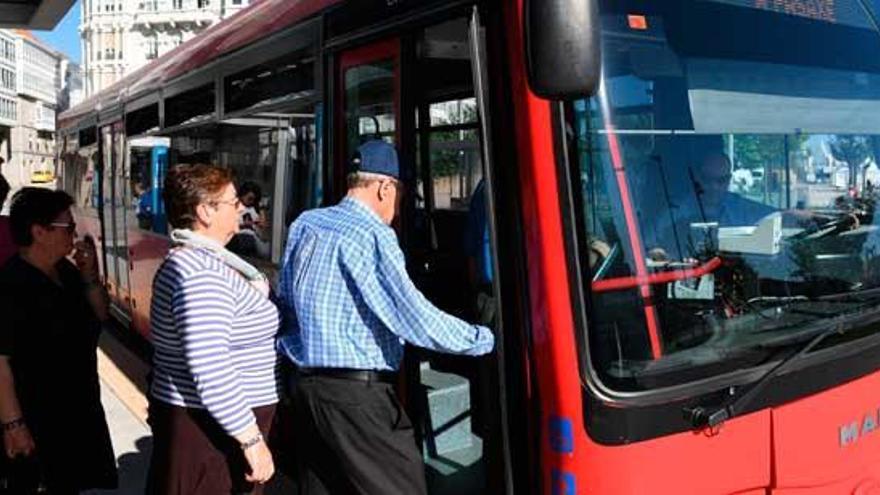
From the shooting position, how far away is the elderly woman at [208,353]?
2.71 metres

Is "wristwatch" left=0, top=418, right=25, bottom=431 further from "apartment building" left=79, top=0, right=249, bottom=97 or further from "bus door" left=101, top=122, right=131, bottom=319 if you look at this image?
"apartment building" left=79, top=0, right=249, bottom=97

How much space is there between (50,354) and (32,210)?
572 mm

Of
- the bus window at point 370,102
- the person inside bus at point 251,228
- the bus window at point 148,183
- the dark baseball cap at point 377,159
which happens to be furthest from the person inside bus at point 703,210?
the bus window at point 148,183

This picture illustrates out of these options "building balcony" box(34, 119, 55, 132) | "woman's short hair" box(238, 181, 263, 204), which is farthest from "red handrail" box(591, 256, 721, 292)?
"building balcony" box(34, 119, 55, 132)

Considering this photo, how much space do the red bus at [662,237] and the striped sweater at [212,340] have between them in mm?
627

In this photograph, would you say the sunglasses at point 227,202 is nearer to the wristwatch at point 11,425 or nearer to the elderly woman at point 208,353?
the elderly woman at point 208,353

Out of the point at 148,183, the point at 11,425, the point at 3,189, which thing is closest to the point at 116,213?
the point at 148,183

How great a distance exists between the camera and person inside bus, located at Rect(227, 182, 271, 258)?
15.8ft

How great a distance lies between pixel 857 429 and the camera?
3035 mm

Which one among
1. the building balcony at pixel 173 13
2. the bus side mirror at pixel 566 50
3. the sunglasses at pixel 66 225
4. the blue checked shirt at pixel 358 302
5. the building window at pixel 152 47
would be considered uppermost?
the building balcony at pixel 173 13

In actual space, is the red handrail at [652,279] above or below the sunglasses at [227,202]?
below

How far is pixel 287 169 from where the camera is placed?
4527 mm

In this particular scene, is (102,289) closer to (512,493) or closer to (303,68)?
(303,68)

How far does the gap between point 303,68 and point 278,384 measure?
1.67m
